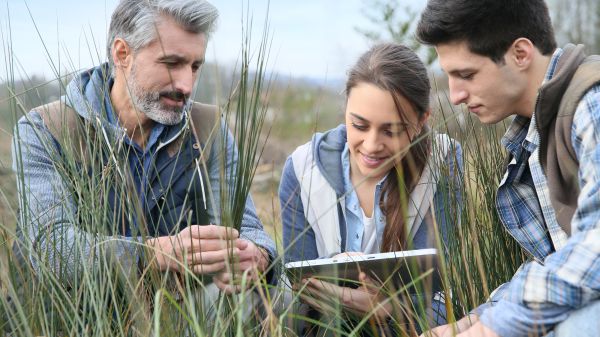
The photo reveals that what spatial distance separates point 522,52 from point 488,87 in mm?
134

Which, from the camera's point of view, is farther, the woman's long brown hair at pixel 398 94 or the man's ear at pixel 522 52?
the woman's long brown hair at pixel 398 94

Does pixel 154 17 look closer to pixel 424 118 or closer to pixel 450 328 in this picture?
pixel 424 118

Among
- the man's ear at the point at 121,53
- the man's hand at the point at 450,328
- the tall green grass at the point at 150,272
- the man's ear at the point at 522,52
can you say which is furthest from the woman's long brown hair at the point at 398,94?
the man's ear at the point at 121,53

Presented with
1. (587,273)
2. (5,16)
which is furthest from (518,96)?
(5,16)

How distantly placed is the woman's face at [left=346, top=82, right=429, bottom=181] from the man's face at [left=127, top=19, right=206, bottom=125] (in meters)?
0.58

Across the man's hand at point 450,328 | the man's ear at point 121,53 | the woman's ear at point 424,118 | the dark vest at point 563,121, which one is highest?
Answer: the man's ear at point 121,53

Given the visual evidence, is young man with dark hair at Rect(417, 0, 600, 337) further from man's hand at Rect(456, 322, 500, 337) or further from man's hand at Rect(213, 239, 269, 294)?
man's hand at Rect(213, 239, 269, 294)

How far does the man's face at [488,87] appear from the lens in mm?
2027

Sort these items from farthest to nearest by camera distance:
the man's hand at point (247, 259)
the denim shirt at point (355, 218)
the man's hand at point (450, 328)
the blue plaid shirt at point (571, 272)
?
the denim shirt at point (355, 218)
the man's hand at point (247, 259)
the man's hand at point (450, 328)
the blue plaid shirt at point (571, 272)

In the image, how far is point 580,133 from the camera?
5.74ft

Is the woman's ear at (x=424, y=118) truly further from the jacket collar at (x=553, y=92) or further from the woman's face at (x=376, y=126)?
the jacket collar at (x=553, y=92)

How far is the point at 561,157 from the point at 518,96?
0.78ft

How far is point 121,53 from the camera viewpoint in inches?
114

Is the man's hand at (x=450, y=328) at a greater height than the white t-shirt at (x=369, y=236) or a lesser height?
lesser
